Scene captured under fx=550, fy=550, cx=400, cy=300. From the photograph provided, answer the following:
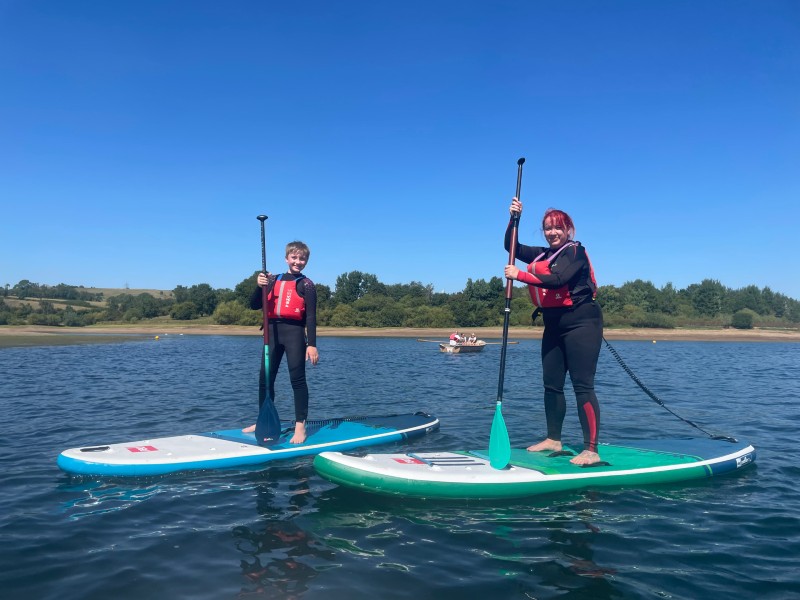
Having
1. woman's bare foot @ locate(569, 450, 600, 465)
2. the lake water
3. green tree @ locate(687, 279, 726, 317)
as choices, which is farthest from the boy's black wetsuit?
green tree @ locate(687, 279, 726, 317)

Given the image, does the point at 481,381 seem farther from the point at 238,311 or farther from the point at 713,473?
the point at 238,311

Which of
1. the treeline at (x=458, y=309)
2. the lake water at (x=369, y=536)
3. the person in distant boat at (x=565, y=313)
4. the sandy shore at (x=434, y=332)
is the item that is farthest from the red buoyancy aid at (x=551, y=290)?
the treeline at (x=458, y=309)

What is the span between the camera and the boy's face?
7504 mm

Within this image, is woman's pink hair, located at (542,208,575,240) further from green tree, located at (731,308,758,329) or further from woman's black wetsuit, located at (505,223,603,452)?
green tree, located at (731,308,758,329)

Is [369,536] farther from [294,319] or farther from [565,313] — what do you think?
[294,319]

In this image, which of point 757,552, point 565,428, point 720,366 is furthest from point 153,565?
point 720,366

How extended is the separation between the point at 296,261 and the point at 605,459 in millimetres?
4606

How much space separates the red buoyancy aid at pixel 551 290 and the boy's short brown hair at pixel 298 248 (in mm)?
3050

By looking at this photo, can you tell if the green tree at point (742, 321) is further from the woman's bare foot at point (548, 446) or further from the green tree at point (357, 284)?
the woman's bare foot at point (548, 446)

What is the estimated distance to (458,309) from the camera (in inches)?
2697

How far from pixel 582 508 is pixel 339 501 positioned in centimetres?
238

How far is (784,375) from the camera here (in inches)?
800

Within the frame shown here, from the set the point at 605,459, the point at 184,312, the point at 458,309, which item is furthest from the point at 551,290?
the point at 184,312

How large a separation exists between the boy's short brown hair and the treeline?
55.3 meters
